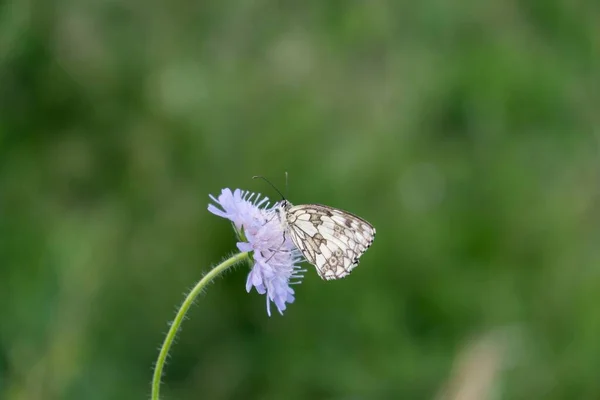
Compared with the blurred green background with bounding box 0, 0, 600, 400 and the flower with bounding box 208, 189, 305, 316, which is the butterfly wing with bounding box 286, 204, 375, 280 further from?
the blurred green background with bounding box 0, 0, 600, 400

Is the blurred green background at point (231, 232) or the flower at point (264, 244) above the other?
the blurred green background at point (231, 232)

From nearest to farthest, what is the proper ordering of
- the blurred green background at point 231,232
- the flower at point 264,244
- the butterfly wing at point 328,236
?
the flower at point 264,244 < the butterfly wing at point 328,236 < the blurred green background at point 231,232

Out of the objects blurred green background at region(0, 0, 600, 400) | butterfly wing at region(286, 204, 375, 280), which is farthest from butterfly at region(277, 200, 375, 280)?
blurred green background at region(0, 0, 600, 400)

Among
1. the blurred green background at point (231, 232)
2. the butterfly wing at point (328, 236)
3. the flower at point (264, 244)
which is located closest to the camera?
the flower at point (264, 244)

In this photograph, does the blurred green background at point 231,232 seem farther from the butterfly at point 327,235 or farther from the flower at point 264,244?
the flower at point 264,244

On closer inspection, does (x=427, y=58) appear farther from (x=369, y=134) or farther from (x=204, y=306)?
(x=204, y=306)

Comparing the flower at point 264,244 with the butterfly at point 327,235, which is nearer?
the flower at point 264,244

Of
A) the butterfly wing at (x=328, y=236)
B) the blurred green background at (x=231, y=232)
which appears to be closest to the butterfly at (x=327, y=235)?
the butterfly wing at (x=328, y=236)
